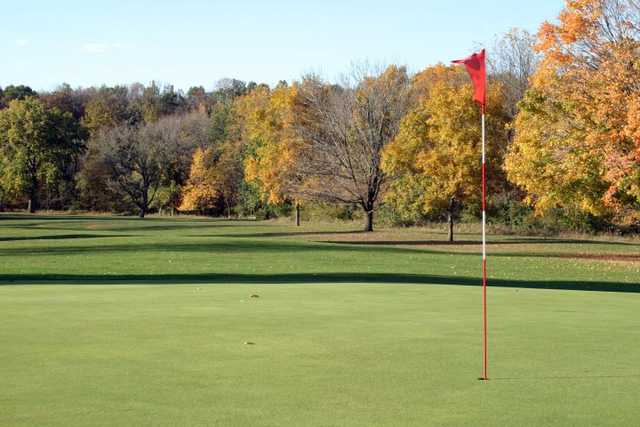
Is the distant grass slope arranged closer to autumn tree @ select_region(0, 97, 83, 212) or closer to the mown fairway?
the mown fairway

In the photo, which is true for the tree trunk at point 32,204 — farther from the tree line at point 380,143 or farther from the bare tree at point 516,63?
the bare tree at point 516,63

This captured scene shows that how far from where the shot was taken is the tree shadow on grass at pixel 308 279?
2281 cm

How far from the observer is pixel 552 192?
36375 millimetres

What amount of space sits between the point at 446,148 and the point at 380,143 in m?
12.1

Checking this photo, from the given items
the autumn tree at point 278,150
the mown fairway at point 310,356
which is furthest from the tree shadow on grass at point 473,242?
the mown fairway at point 310,356

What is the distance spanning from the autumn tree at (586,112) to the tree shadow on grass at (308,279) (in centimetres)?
882

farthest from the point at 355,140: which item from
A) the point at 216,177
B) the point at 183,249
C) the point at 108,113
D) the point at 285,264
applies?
the point at 108,113

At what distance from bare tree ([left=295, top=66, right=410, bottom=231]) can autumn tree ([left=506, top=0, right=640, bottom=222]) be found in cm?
2401

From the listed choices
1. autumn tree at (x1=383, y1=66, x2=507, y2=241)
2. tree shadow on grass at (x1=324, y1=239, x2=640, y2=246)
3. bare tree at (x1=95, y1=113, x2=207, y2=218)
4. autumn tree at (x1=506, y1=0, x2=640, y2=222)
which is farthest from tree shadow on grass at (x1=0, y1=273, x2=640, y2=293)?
bare tree at (x1=95, y1=113, x2=207, y2=218)

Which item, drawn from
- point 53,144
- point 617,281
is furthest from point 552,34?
point 53,144

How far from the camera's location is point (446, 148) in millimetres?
50719

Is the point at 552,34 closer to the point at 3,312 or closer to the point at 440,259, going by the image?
the point at 440,259

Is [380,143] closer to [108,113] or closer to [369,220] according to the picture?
[369,220]

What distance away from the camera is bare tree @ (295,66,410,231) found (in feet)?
205
